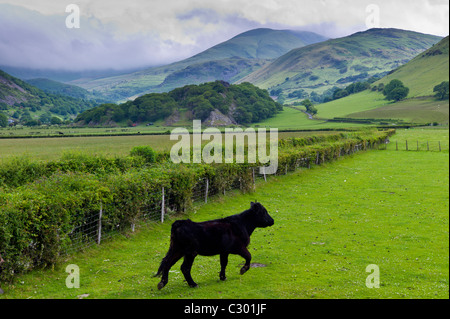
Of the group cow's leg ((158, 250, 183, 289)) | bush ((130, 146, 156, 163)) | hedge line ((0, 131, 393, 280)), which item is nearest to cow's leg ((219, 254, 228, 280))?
cow's leg ((158, 250, 183, 289))

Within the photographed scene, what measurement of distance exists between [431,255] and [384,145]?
221 feet

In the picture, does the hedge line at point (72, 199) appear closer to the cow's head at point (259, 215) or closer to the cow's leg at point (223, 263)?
the cow's leg at point (223, 263)

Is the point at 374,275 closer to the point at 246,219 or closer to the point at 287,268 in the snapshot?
the point at 287,268

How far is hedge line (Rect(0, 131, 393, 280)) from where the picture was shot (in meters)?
11.9

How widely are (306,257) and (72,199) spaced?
9.68 m

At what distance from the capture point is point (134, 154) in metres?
38.8

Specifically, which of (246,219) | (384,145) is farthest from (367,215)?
(384,145)

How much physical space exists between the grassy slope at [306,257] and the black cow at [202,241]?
0.71 meters

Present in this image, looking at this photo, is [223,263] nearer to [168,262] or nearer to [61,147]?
[168,262]

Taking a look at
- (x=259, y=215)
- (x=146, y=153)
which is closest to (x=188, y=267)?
(x=259, y=215)

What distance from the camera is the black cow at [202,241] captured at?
34.9 feet

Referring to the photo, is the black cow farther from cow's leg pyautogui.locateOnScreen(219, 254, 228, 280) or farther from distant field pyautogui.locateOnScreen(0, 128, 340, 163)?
distant field pyautogui.locateOnScreen(0, 128, 340, 163)

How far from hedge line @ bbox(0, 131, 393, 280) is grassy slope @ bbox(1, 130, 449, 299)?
858mm
